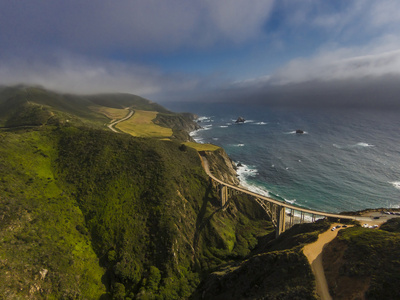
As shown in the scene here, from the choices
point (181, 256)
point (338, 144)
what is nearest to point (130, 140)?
point (181, 256)

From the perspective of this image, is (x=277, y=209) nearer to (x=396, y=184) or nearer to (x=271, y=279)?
(x=271, y=279)

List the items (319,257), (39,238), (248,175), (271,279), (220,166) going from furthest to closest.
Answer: (248,175)
(220,166)
(39,238)
(319,257)
(271,279)

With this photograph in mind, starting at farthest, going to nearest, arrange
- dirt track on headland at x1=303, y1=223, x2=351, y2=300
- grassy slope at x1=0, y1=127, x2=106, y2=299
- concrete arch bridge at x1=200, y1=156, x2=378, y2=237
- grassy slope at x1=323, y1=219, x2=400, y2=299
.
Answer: concrete arch bridge at x1=200, y1=156, x2=378, y2=237 < grassy slope at x1=0, y1=127, x2=106, y2=299 < dirt track on headland at x1=303, y1=223, x2=351, y2=300 < grassy slope at x1=323, y1=219, x2=400, y2=299

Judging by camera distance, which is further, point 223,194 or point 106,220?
point 223,194

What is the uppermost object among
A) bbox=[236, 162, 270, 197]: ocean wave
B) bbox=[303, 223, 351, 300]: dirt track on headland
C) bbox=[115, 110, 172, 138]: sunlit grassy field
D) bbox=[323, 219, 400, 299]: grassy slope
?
bbox=[115, 110, 172, 138]: sunlit grassy field

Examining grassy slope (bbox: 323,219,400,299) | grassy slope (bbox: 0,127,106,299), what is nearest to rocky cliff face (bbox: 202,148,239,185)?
grassy slope (bbox: 323,219,400,299)

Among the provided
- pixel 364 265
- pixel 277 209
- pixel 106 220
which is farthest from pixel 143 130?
pixel 364 265

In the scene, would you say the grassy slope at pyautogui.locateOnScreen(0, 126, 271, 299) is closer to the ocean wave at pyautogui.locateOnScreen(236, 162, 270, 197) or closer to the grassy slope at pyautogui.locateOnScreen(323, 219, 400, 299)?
the ocean wave at pyautogui.locateOnScreen(236, 162, 270, 197)

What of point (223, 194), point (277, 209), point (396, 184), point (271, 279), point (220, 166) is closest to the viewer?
point (271, 279)

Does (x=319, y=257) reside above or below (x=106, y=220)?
above

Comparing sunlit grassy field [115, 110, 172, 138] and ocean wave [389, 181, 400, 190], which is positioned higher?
sunlit grassy field [115, 110, 172, 138]
